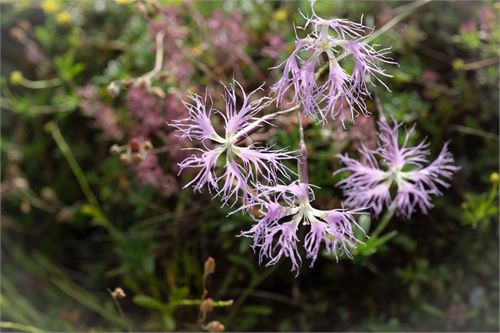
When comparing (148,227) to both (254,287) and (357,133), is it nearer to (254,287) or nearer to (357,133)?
(254,287)

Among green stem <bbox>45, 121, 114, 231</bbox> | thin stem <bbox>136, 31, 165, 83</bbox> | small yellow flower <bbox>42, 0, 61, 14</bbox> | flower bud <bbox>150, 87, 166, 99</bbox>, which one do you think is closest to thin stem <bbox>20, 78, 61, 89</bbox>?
green stem <bbox>45, 121, 114, 231</bbox>

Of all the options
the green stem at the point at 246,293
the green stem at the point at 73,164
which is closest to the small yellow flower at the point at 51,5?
the green stem at the point at 73,164

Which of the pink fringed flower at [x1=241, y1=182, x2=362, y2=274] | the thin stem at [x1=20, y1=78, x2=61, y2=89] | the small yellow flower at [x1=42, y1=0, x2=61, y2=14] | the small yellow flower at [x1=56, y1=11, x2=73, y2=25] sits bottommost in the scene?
the pink fringed flower at [x1=241, y1=182, x2=362, y2=274]

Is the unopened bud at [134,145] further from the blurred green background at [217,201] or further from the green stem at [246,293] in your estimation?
the green stem at [246,293]

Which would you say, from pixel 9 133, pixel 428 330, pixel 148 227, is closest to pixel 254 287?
pixel 148 227

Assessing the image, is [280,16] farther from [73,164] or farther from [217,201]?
[73,164]

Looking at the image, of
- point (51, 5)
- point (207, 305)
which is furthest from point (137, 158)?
point (51, 5)

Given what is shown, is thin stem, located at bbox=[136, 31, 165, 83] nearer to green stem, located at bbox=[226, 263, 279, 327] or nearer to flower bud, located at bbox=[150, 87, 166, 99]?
flower bud, located at bbox=[150, 87, 166, 99]
